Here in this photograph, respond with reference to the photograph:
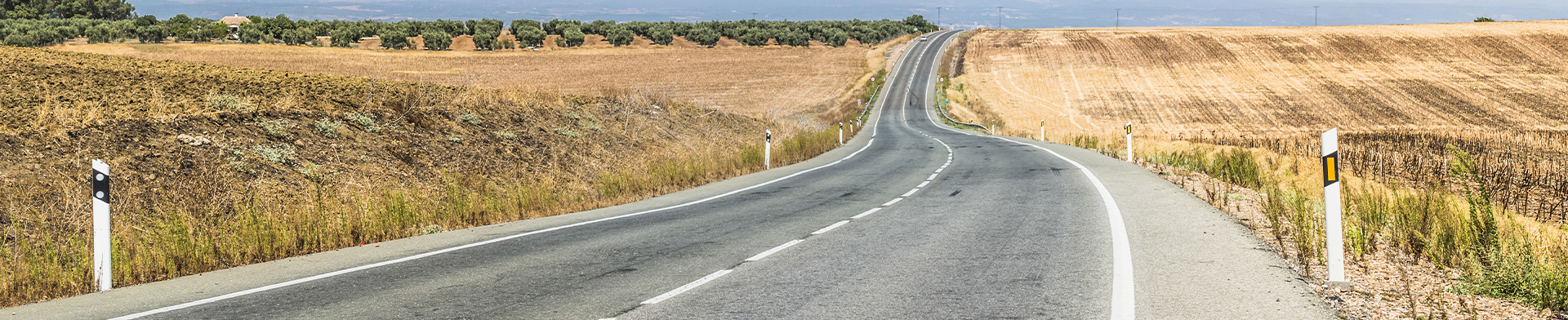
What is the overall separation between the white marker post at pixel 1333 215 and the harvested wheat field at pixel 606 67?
153 feet

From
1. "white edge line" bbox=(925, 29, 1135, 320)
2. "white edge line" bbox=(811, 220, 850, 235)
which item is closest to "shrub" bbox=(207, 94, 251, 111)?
"white edge line" bbox=(811, 220, 850, 235)

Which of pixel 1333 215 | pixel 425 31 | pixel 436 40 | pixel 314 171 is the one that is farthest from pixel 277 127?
pixel 425 31

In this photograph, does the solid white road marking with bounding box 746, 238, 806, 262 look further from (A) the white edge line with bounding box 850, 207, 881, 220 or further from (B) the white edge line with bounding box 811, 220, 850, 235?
(A) the white edge line with bounding box 850, 207, 881, 220

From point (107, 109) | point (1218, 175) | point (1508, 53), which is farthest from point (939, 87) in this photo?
point (107, 109)

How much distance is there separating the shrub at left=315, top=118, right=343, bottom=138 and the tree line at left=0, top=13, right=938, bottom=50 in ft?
234

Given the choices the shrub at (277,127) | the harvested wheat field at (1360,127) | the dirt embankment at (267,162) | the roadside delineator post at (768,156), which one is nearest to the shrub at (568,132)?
the dirt embankment at (267,162)

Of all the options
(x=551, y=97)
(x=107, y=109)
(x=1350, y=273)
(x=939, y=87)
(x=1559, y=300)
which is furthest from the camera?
(x=939, y=87)

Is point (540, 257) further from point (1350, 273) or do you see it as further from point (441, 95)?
point (441, 95)

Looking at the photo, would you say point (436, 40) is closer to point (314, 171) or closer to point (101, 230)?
point (314, 171)

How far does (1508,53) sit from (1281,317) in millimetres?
86682

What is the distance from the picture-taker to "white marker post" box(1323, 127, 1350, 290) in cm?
648

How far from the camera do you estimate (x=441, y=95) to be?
22812 mm

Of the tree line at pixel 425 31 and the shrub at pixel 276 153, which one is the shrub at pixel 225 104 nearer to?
the shrub at pixel 276 153

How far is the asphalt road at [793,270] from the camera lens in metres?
6.12
